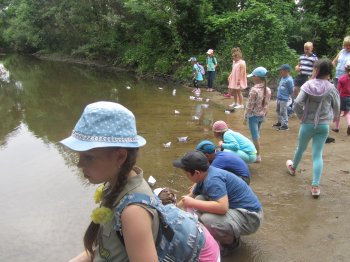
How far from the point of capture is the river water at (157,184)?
14.2ft

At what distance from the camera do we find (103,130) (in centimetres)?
172

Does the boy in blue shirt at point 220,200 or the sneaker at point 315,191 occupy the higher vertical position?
the boy in blue shirt at point 220,200

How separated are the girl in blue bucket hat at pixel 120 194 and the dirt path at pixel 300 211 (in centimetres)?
237

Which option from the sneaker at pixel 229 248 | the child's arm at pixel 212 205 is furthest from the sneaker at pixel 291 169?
the child's arm at pixel 212 205

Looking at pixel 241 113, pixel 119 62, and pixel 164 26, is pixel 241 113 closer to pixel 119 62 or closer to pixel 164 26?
pixel 164 26

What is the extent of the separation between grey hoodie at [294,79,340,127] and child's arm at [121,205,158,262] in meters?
3.89

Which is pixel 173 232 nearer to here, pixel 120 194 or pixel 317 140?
pixel 120 194

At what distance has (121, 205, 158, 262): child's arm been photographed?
165cm

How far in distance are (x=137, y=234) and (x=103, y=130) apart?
0.47m

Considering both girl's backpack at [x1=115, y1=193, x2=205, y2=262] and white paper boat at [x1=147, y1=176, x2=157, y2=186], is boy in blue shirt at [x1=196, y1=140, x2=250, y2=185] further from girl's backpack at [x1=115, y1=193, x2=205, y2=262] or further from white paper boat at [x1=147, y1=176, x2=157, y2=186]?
girl's backpack at [x1=115, y1=193, x2=205, y2=262]

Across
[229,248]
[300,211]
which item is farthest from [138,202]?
[300,211]

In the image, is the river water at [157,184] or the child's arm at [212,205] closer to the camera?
the child's arm at [212,205]

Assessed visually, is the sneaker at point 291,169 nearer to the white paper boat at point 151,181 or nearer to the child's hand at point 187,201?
the white paper boat at point 151,181

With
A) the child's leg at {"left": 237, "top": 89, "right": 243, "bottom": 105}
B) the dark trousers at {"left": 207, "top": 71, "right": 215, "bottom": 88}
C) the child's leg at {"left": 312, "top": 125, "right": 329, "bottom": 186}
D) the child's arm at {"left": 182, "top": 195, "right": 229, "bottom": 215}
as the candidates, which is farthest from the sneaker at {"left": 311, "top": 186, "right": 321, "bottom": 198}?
the dark trousers at {"left": 207, "top": 71, "right": 215, "bottom": 88}
